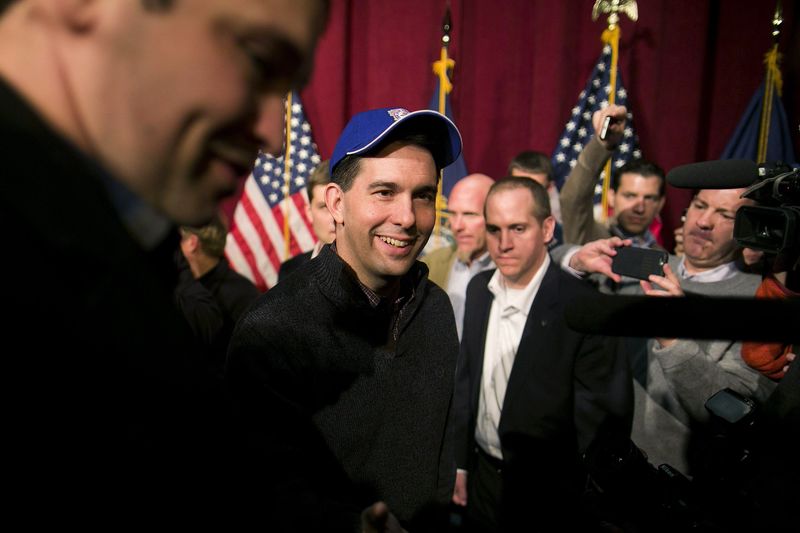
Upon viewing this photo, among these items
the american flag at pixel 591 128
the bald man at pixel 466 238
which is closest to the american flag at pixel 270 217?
the bald man at pixel 466 238

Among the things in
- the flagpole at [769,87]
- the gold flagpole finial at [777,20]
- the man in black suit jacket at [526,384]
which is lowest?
the man in black suit jacket at [526,384]

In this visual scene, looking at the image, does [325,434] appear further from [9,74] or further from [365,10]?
[365,10]

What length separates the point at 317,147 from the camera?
4109 mm

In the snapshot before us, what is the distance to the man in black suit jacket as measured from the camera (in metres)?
1.89

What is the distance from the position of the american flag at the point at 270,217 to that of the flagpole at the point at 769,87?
9.85ft

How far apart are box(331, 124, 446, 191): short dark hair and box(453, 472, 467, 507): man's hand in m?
1.25

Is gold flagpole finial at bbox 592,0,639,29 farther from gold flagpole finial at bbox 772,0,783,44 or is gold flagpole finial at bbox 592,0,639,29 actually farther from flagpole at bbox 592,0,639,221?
gold flagpole finial at bbox 772,0,783,44

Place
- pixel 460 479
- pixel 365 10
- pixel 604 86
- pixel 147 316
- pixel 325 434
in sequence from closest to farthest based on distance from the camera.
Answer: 1. pixel 147 316
2. pixel 325 434
3. pixel 460 479
4. pixel 604 86
5. pixel 365 10

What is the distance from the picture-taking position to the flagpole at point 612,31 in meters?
3.28

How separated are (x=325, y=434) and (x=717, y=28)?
413 cm

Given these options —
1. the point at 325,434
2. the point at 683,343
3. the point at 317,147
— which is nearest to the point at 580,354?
the point at 683,343

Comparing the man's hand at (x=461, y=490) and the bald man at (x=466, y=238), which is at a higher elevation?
the bald man at (x=466, y=238)

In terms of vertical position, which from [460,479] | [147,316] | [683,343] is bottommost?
[460,479]

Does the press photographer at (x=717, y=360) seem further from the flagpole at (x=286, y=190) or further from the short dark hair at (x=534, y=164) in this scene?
the flagpole at (x=286, y=190)
